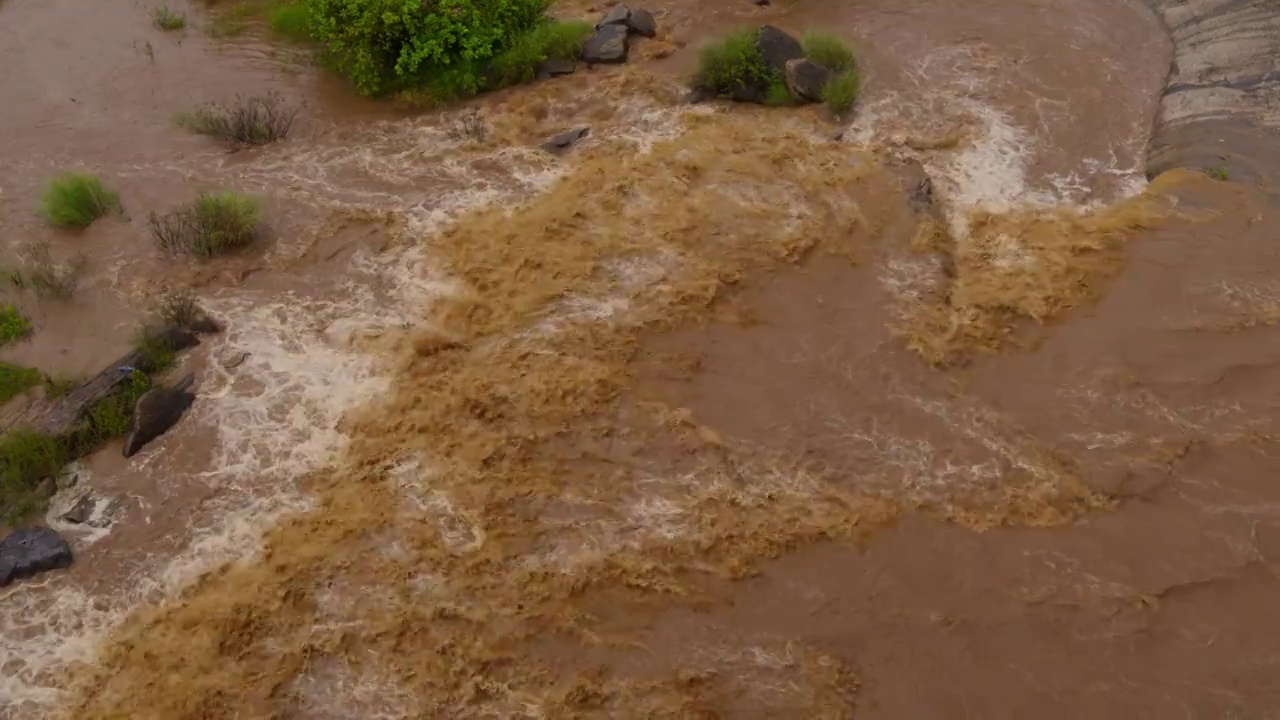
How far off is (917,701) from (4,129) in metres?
15.1

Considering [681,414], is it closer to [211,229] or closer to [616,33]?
[211,229]

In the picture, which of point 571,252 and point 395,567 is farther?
point 571,252

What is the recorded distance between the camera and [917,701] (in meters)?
7.58

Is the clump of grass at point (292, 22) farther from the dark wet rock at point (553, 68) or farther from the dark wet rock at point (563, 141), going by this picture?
the dark wet rock at point (563, 141)

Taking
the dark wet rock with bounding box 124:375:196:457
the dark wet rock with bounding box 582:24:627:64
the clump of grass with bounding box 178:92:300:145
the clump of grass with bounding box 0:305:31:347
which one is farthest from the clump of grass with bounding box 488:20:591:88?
the clump of grass with bounding box 0:305:31:347

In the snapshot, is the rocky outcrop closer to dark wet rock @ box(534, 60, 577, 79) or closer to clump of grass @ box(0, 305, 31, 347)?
dark wet rock @ box(534, 60, 577, 79)

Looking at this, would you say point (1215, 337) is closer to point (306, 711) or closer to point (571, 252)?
point (571, 252)

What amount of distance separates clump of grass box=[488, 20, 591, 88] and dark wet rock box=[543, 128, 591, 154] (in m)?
1.85

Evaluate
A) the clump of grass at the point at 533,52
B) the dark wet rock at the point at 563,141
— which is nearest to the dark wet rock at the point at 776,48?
the clump of grass at the point at 533,52

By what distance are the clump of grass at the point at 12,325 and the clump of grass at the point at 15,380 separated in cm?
47

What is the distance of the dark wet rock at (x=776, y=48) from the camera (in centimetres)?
1380

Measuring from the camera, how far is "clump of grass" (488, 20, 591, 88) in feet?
46.7

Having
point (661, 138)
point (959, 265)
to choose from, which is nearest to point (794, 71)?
point (661, 138)

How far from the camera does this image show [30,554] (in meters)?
8.59
